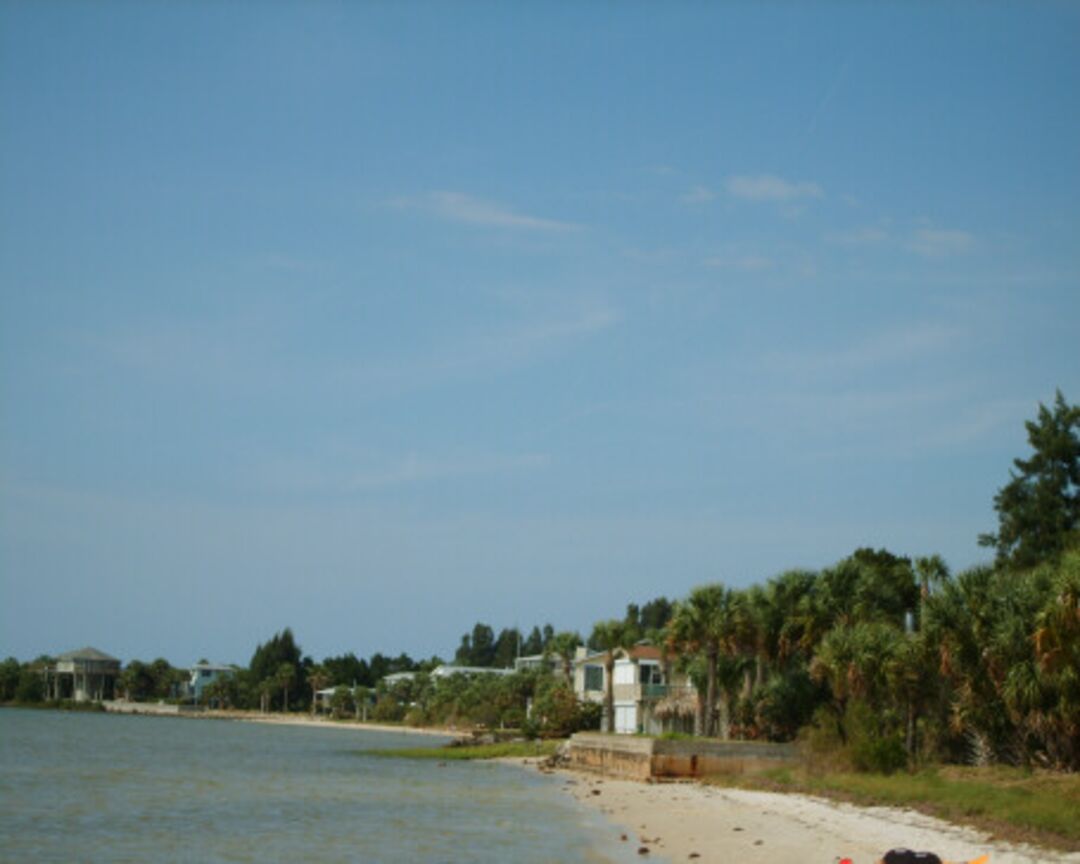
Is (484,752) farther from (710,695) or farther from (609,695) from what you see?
(710,695)

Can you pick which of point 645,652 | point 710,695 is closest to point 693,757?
point 710,695

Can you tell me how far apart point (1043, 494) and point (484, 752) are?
37.9 meters

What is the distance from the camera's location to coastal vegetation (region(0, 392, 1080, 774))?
3784 centimetres

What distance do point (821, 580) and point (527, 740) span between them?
132 ft

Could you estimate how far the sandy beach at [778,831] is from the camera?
2648cm

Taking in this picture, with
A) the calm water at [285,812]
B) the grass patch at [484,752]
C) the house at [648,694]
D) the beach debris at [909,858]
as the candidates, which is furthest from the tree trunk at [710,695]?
the beach debris at [909,858]

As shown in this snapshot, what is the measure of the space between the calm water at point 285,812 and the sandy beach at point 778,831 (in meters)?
1.45

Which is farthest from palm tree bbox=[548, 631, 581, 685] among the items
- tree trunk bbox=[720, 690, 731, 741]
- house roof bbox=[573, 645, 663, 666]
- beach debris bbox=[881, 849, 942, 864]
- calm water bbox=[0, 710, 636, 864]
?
beach debris bbox=[881, 849, 942, 864]

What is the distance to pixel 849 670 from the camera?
150 ft

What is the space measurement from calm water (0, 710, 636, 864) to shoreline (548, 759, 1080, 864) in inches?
57.6

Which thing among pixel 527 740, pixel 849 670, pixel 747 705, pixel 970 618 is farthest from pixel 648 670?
pixel 970 618

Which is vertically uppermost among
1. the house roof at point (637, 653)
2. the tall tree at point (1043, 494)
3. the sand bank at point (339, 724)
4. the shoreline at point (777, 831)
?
the tall tree at point (1043, 494)

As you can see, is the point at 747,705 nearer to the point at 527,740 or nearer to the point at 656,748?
the point at 656,748

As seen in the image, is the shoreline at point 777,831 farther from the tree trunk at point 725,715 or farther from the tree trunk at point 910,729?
the tree trunk at point 725,715
